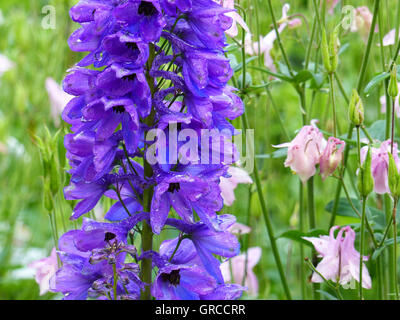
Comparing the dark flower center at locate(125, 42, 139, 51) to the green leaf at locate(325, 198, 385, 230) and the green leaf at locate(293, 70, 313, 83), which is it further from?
the green leaf at locate(325, 198, 385, 230)

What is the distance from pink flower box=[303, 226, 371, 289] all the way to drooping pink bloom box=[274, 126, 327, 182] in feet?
0.38

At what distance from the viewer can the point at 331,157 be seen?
2.91 ft

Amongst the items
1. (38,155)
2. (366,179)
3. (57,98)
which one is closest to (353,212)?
(366,179)

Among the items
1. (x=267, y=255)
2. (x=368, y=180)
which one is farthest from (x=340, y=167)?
(x=267, y=255)

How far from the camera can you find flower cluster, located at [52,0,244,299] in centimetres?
62

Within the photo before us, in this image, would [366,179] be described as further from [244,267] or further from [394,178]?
[244,267]

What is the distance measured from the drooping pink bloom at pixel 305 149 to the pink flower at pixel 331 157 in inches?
1.0

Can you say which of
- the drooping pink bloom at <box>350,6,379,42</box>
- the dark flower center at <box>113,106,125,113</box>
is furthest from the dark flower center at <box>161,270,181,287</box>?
the drooping pink bloom at <box>350,6,379,42</box>

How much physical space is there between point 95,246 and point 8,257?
3.39 ft

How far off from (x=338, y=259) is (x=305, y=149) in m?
0.18

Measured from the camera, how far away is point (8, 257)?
159 cm

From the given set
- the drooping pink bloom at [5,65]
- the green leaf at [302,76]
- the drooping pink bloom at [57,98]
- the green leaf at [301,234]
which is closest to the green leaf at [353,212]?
the green leaf at [301,234]

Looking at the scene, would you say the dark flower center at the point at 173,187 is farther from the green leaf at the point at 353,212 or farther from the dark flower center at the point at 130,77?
the green leaf at the point at 353,212
